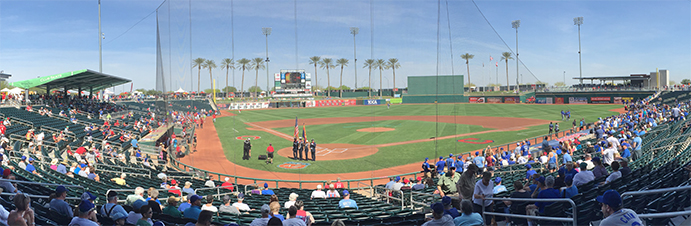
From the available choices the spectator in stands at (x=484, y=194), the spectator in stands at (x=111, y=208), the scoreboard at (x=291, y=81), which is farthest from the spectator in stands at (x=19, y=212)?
the scoreboard at (x=291, y=81)

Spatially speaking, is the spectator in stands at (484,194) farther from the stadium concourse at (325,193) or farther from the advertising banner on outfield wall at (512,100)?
the advertising banner on outfield wall at (512,100)

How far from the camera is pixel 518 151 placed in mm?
18000

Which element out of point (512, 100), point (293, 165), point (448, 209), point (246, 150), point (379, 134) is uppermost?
point (512, 100)

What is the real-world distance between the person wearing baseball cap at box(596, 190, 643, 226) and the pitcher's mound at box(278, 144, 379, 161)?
19.6 metres

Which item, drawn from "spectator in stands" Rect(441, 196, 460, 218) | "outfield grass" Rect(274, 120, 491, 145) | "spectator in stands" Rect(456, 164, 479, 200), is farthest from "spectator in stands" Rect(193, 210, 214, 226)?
"outfield grass" Rect(274, 120, 491, 145)

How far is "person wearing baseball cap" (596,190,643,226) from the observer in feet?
11.7

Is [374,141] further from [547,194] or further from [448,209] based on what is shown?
[448,209]

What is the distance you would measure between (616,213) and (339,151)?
869 inches

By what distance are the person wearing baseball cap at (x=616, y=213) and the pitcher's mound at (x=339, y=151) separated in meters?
19.6

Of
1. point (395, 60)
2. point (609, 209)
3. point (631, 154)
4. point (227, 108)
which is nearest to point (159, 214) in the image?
point (609, 209)

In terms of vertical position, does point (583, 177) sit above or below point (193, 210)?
above

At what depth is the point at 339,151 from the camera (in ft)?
83.5

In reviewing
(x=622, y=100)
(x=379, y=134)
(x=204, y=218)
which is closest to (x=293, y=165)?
(x=379, y=134)

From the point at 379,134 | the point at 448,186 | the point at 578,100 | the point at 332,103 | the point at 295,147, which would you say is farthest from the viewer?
the point at 332,103
